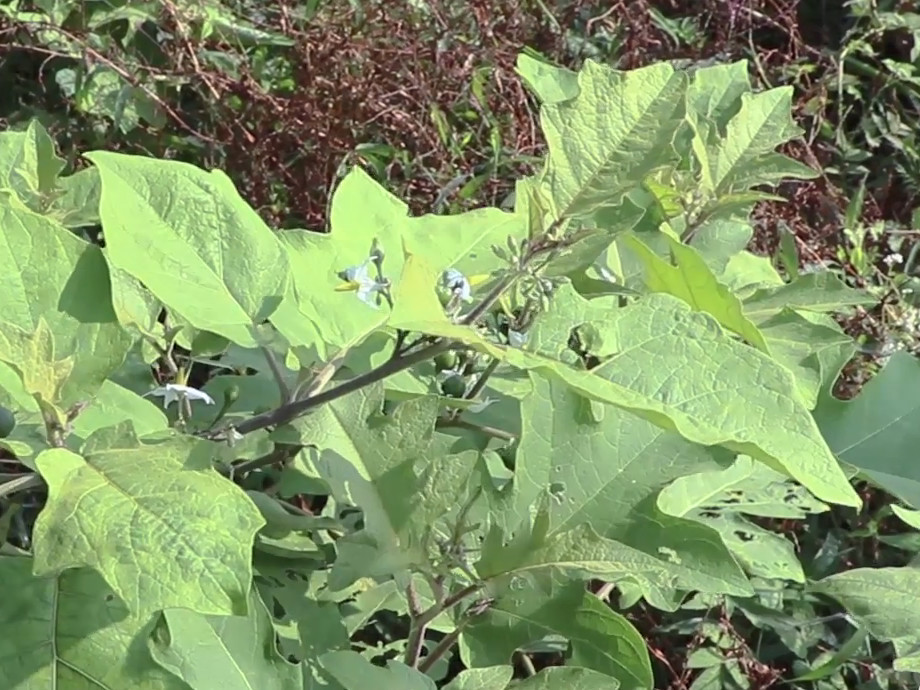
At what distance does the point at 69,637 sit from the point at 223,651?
0.09m

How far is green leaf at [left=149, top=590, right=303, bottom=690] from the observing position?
665 millimetres

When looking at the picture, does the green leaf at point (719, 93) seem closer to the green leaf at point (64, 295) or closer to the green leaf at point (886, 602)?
the green leaf at point (886, 602)

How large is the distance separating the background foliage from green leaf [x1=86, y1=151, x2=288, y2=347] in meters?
0.93

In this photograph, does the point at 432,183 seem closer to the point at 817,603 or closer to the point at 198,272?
the point at 817,603

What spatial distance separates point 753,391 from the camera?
58 centimetres

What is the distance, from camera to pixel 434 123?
6.75 feet

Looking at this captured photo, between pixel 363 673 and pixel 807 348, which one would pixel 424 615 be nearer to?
pixel 363 673

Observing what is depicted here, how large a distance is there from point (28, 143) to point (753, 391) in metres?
0.66

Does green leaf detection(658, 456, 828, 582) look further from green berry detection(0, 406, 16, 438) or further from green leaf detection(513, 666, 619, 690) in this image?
green berry detection(0, 406, 16, 438)

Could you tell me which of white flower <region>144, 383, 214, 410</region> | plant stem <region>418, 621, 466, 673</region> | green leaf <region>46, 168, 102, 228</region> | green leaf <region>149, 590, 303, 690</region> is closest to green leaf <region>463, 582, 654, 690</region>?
plant stem <region>418, 621, 466, 673</region>

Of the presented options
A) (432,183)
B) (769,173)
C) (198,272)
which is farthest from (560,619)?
(432,183)

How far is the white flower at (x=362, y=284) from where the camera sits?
74 centimetres

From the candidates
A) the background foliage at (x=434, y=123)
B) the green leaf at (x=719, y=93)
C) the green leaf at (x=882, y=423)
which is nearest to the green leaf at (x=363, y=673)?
the green leaf at (x=882, y=423)

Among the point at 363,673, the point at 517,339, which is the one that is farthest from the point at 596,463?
the point at 363,673
